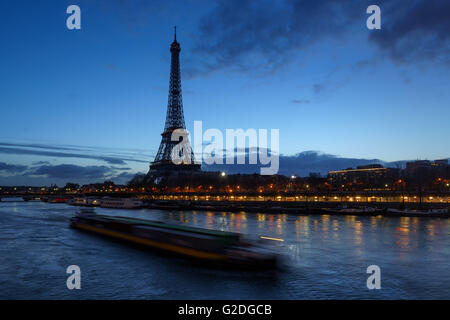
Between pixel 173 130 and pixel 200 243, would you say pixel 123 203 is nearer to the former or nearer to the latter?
pixel 173 130

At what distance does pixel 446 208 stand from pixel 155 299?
63.1 metres

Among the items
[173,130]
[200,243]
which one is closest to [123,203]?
[173,130]

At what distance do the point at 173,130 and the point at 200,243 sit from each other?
109586 mm

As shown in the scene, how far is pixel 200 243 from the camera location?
22.5 metres

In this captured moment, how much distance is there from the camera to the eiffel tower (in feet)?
430

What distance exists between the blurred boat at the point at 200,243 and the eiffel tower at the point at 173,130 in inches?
3915

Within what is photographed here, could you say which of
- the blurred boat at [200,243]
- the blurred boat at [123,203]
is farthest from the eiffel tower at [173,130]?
the blurred boat at [200,243]

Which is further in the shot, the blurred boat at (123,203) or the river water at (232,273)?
the blurred boat at (123,203)

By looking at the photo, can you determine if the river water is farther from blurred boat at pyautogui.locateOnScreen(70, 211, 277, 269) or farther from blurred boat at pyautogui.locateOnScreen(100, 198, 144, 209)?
blurred boat at pyautogui.locateOnScreen(100, 198, 144, 209)

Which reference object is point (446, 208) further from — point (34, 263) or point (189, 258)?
point (34, 263)

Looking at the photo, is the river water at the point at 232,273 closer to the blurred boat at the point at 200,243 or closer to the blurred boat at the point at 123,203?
the blurred boat at the point at 200,243

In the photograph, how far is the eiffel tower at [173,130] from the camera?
13100 cm
